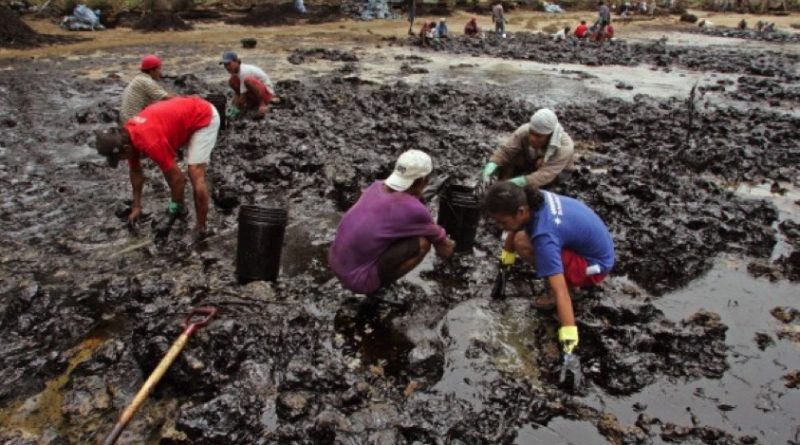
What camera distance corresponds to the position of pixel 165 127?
4676 millimetres

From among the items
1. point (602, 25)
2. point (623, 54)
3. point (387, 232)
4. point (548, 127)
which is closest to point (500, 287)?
point (387, 232)

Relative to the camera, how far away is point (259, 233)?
420cm

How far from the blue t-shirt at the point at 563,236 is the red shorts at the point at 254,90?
6.29 meters

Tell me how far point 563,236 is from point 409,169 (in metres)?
1.05

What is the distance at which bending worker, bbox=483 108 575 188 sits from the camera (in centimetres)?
496

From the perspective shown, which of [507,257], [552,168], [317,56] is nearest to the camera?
[507,257]

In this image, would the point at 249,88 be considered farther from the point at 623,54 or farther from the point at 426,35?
the point at 623,54

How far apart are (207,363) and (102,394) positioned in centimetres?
59

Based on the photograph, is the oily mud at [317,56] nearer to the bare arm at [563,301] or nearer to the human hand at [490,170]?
the human hand at [490,170]

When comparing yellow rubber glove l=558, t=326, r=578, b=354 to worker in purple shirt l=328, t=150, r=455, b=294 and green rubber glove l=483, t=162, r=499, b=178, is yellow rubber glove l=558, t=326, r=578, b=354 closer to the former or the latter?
worker in purple shirt l=328, t=150, r=455, b=294

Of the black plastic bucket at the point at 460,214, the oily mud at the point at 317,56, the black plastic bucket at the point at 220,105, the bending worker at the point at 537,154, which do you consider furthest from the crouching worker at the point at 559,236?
the oily mud at the point at 317,56

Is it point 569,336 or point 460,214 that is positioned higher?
point 460,214

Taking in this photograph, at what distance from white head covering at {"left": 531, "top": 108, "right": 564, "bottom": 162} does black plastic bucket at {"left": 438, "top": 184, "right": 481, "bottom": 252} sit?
752 millimetres

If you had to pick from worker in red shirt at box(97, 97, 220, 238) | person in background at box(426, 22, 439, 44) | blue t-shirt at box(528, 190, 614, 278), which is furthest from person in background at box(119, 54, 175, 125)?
person in background at box(426, 22, 439, 44)
